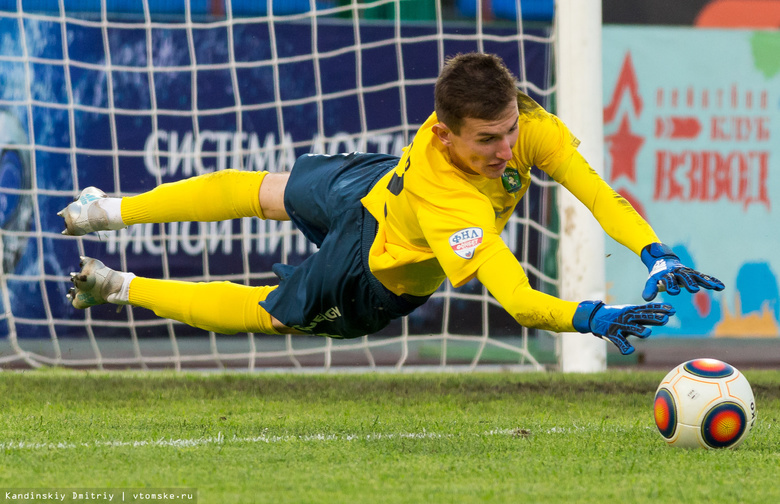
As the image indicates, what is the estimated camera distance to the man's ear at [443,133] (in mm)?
3148

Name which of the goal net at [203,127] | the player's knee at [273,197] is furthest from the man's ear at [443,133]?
the goal net at [203,127]

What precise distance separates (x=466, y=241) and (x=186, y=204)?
132 cm

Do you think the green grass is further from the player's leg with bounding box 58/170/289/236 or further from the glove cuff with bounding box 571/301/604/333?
the player's leg with bounding box 58/170/289/236

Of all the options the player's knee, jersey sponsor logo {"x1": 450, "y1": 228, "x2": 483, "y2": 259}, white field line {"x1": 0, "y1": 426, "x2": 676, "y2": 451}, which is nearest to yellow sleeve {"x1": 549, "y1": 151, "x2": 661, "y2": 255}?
jersey sponsor logo {"x1": 450, "y1": 228, "x2": 483, "y2": 259}

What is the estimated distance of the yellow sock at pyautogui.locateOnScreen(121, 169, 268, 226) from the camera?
377 centimetres

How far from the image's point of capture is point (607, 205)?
3242 mm

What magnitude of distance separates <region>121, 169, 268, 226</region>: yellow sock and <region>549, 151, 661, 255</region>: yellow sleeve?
1158mm

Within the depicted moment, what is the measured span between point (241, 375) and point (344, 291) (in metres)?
2.25

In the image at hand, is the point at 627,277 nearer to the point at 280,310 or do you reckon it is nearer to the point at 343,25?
the point at 343,25

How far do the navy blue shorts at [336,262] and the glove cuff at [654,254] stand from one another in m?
0.94

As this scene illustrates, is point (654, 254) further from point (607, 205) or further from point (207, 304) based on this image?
point (207, 304)

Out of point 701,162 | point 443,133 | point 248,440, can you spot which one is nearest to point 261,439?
point 248,440

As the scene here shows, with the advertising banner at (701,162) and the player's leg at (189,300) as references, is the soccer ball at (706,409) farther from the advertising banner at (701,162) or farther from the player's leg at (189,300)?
the advertising banner at (701,162)

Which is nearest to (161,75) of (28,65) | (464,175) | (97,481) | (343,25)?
(28,65)
